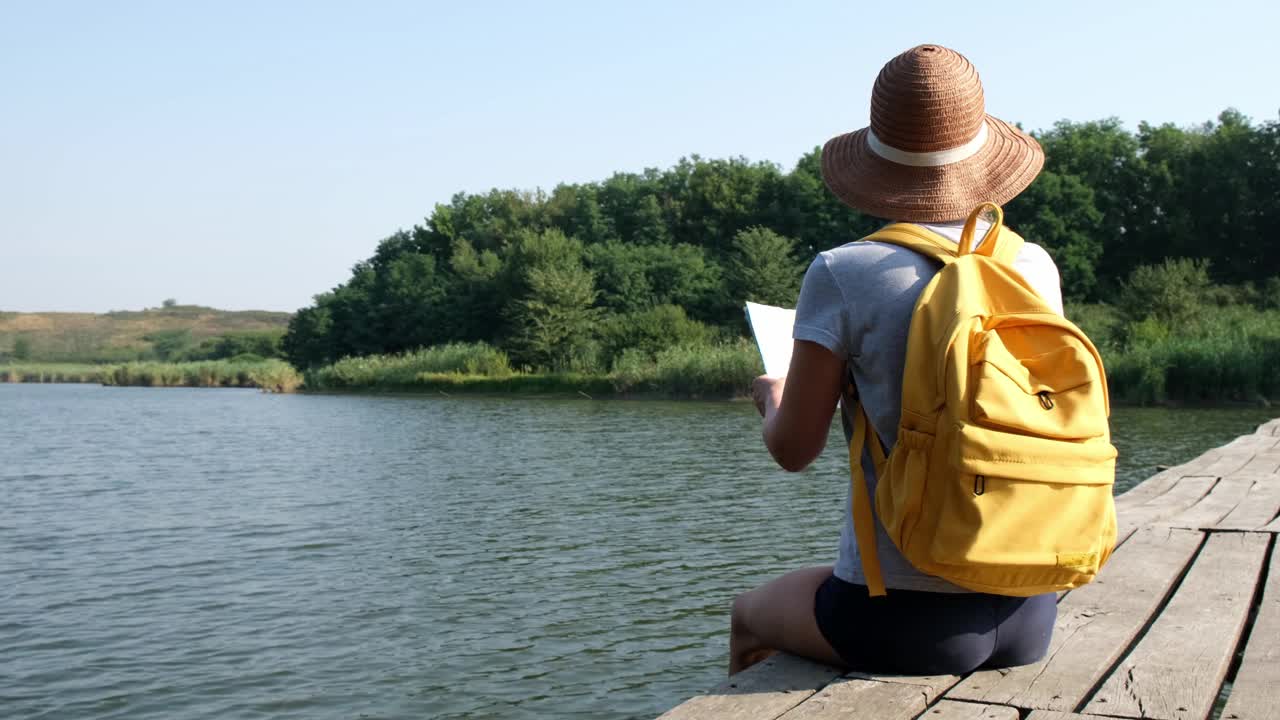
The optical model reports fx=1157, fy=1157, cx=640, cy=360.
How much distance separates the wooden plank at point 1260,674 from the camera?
2.28 m

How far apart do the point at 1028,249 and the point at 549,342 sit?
136 ft

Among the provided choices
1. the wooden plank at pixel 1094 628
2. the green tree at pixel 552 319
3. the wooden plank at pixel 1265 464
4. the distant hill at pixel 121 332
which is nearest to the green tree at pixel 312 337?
the green tree at pixel 552 319

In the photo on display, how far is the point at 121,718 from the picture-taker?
4836 mm

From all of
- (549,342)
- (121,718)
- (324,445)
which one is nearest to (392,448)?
(324,445)

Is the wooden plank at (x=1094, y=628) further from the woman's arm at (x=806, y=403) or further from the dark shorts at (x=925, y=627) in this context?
the woman's arm at (x=806, y=403)

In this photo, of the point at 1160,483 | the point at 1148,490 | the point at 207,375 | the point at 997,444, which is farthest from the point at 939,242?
the point at 207,375

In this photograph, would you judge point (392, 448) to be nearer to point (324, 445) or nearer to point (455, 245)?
point (324, 445)

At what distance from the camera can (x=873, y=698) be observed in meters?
2.25

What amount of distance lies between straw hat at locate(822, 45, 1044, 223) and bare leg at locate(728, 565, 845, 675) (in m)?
0.79

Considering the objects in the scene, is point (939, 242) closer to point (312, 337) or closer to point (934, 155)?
point (934, 155)

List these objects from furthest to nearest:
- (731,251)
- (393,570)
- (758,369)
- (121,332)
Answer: (121,332), (731,251), (758,369), (393,570)

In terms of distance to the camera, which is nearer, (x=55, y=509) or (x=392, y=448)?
(x=55, y=509)

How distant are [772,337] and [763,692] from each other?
0.76 metres

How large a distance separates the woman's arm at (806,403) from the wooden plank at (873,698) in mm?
451
